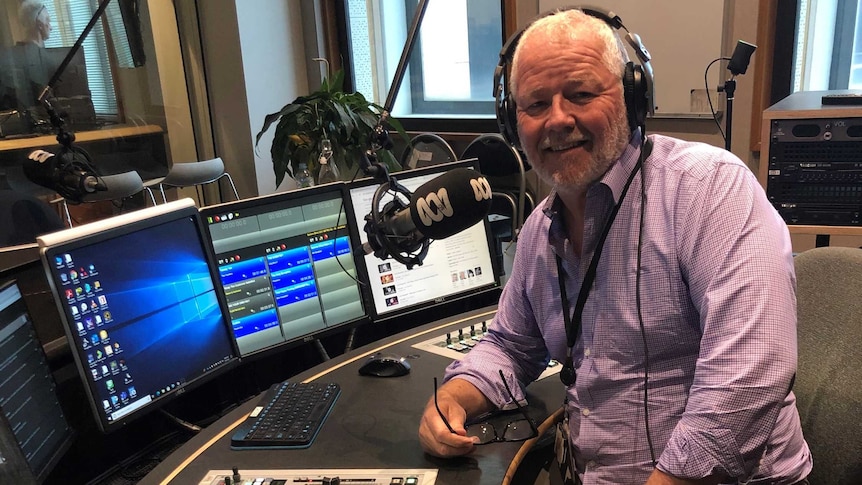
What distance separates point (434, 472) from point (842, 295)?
2.76 ft

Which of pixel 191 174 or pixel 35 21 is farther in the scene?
pixel 35 21

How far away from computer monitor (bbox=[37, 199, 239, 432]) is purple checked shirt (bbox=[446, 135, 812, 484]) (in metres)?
0.56

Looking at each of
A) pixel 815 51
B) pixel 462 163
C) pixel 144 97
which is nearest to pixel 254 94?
pixel 144 97

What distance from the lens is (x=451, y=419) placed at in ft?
4.01

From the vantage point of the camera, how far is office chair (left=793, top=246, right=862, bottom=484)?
4.06ft

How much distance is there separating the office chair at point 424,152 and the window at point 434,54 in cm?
99

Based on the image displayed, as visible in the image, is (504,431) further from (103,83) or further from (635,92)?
(103,83)

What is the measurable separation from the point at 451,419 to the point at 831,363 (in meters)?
0.72

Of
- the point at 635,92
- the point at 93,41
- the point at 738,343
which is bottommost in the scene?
the point at 738,343

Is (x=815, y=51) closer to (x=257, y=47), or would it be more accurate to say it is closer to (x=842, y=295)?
(x=842, y=295)

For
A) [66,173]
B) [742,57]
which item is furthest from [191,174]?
[742,57]

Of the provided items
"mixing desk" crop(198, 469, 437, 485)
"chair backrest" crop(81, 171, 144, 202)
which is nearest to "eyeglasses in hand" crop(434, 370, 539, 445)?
"mixing desk" crop(198, 469, 437, 485)

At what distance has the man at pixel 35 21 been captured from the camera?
386cm

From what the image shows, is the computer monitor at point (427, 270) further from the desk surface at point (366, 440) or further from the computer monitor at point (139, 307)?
the computer monitor at point (139, 307)
